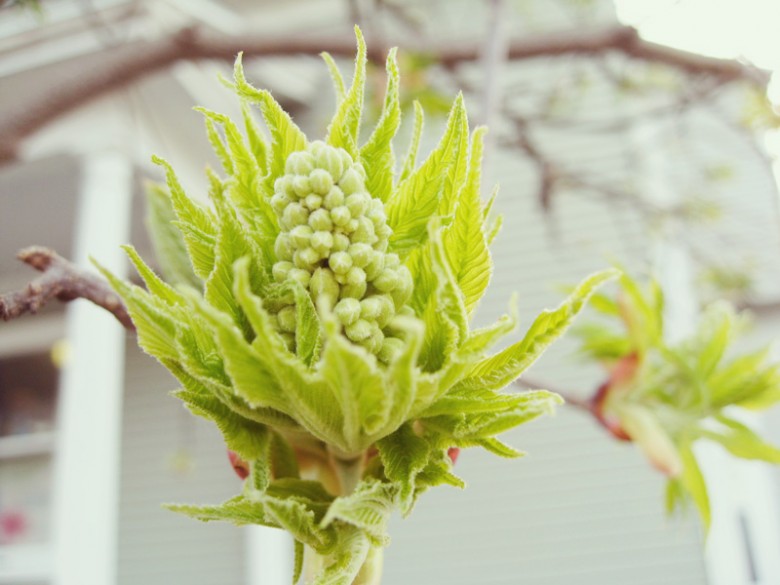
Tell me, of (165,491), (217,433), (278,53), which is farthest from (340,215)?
(165,491)

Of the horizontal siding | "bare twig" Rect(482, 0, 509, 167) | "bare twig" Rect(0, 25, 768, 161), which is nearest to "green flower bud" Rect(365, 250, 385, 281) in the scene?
"bare twig" Rect(482, 0, 509, 167)

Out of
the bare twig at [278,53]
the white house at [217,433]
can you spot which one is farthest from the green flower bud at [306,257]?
the white house at [217,433]

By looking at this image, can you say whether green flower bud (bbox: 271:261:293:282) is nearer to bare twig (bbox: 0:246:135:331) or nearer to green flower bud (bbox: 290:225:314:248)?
green flower bud (bbox: 290:225:314:248)

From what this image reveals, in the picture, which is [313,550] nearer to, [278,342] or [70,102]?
[278,342]

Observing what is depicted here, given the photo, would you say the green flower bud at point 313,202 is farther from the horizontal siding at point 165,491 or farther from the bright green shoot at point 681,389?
the horizontal siding at point 165,491

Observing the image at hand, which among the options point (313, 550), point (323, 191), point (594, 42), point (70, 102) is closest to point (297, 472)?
point (313, 550)
